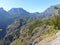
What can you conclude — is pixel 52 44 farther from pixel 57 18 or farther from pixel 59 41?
pixel 57 18

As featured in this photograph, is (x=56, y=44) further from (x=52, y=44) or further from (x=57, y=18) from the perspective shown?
(x=57, y=18)

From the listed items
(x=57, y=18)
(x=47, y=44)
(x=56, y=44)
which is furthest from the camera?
(x=57, y=18)

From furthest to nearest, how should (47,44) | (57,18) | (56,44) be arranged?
(57,18)
(47,44)
(56,44)

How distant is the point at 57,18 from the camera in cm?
3609

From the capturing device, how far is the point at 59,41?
14.5m

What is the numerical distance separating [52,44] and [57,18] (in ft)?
72.1

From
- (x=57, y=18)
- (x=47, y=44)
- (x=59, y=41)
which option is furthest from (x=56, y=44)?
(x=57, y=18)

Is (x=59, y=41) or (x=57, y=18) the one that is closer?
(x=59, y=41)

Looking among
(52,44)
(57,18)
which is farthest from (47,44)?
(57,18)

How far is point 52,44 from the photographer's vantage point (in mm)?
14656

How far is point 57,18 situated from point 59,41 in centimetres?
2198

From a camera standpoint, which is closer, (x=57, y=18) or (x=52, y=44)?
(x=52, y=44)

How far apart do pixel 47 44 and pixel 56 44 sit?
5.31ft

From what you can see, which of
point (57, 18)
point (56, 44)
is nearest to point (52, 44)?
point (56, 44)
